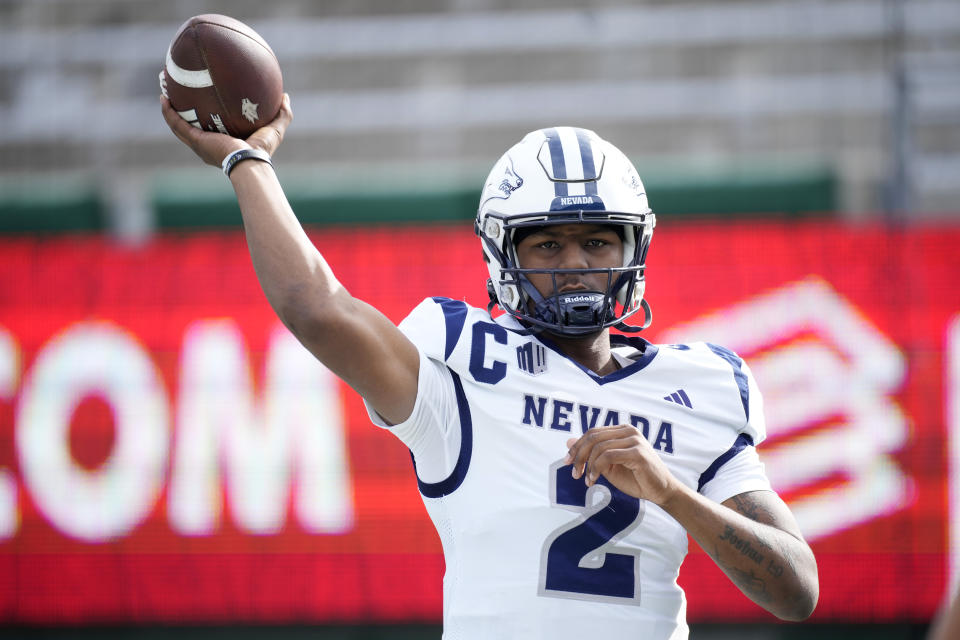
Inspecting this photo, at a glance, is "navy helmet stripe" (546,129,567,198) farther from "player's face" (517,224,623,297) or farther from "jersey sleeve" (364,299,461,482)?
"jersey sleeve" (364,299,461,482)

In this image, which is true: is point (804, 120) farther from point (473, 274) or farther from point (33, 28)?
point (33, 28)

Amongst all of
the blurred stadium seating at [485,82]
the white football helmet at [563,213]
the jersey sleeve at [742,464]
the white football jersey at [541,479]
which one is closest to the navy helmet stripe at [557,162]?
the white football helmet at [563,213]

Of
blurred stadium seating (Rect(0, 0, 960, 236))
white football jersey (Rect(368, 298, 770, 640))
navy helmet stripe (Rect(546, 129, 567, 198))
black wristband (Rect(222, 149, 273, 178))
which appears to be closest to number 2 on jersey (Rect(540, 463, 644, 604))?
white football jersey (Rect(368, 298, 770, 640))

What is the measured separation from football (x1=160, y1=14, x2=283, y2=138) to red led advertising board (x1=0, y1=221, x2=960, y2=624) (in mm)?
2753

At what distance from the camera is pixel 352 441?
4.52 metres

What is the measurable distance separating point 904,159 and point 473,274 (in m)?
2.21

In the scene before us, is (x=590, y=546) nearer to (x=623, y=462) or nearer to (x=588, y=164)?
(x=623, y=462)

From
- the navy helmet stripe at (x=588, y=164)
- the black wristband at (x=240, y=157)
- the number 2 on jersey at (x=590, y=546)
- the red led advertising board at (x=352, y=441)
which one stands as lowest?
the red led advertising board at (x=352, y=441)

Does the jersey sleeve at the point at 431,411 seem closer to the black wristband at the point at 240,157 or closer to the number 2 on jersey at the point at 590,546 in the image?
the number 2 on jersey at the point at 590,546

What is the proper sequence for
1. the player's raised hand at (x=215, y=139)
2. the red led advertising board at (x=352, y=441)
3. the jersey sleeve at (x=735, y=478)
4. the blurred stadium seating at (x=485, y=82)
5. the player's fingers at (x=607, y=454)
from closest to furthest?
the player's fingers at (x=607, y=454)
the player's raised hand at (x=215, y=139)
the jersey sleeve at (x=735, y=478)
the red led advertising board at (x=352, y=441)
the blurred stadium seating at (x=485, y=82)

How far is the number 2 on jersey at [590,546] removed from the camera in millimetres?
1707

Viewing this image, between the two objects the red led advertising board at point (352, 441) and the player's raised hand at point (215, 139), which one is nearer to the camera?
the player's raised hand at point (215, 139)

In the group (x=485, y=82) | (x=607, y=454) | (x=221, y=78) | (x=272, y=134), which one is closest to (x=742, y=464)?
(x=607, y=454)

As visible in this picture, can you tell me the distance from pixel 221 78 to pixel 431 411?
2.26 ft
